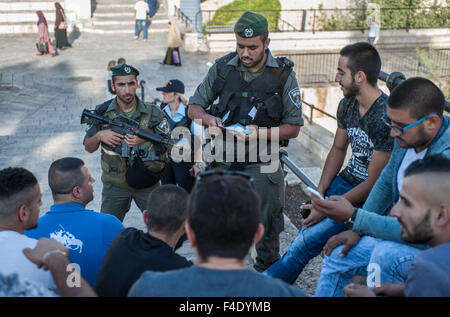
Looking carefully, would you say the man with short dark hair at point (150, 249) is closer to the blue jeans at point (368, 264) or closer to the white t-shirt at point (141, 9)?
the blue jeans at point (368, 264)

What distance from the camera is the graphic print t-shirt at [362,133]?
353 centimetres

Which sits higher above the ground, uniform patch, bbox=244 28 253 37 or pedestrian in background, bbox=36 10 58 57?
uniform patch, bbox=244 28 253 37

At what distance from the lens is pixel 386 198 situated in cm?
333

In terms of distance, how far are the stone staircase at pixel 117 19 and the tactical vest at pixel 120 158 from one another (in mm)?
16570

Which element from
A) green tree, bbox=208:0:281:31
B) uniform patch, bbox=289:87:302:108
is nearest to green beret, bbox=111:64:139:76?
uniform patch, bbox=289:87:302:108

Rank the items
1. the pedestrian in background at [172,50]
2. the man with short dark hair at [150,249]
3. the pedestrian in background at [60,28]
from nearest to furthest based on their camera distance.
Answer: the man with short dark hair at [150,249] < the pedestrian in background at [172,50] < the pedestrian in background at [60,28]

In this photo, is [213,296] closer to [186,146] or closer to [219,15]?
[186,146]

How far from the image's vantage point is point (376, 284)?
2828 mm

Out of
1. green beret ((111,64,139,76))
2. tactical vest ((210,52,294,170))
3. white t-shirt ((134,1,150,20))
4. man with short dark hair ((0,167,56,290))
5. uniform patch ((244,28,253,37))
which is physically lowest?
man with short dark hair ((0,167,56,290))

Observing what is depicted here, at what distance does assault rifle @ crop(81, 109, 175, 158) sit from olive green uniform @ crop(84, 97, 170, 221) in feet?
0.29

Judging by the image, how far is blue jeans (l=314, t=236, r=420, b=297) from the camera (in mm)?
2789

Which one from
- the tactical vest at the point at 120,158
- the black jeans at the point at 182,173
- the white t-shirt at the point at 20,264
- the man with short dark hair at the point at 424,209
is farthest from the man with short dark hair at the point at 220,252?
the black jeans at the point at 182,173

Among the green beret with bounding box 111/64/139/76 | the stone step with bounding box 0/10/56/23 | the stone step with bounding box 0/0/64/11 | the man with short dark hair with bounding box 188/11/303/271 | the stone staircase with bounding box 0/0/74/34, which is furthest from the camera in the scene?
the stone step with bounding box 0/0/64/11

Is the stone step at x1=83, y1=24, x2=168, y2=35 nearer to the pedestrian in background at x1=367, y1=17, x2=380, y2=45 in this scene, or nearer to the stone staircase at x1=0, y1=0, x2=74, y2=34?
the stone staircase at x1=0, y1=0, x2=74, y2=34
